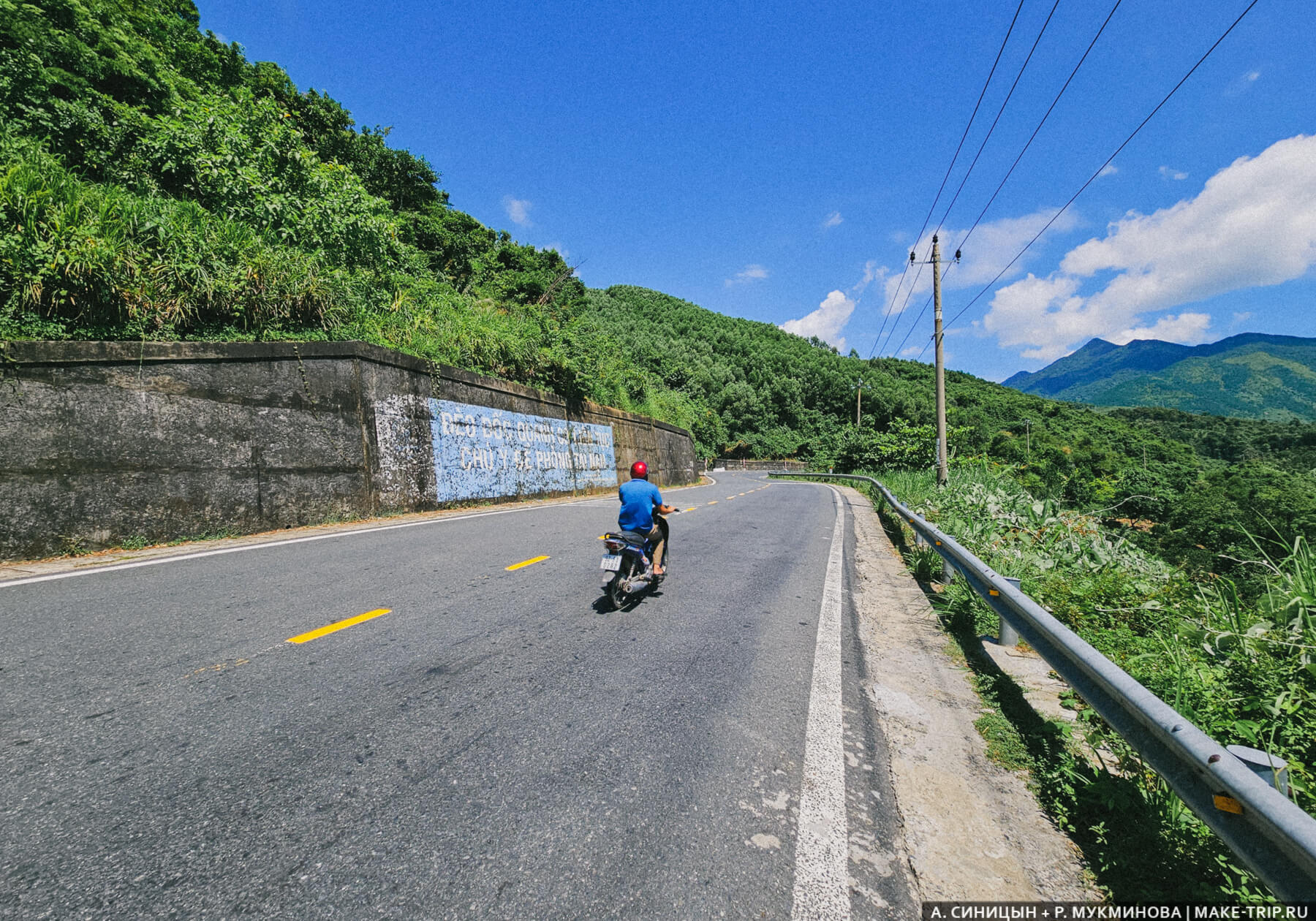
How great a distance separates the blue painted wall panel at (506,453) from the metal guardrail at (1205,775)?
12.4 m

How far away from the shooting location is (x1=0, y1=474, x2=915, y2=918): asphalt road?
186 cm

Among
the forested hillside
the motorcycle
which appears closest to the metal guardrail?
the forested hillside

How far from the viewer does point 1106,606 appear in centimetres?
484

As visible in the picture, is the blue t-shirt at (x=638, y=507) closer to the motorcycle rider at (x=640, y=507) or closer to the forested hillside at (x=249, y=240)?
the motorcycle rider at (x=640, y=507)

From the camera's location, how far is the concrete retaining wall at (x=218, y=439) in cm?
678

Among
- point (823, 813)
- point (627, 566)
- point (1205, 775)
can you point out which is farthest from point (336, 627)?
point (1205, 775)

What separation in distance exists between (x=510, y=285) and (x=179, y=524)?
989 inches

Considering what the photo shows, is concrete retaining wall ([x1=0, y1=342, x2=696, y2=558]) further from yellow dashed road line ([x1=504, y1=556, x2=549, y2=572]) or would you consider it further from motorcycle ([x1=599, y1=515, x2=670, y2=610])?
motorcycle ([x1=599, y1=515, x2=670, y2=610])

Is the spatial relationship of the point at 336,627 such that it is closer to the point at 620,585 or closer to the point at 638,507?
the point at 620,585

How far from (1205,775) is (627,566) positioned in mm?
4201

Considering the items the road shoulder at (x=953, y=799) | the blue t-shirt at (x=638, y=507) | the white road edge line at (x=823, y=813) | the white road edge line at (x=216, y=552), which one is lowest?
the road shoulder at (x=953, y=799)

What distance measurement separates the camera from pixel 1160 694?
10.3 ft

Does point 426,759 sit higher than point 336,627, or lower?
lower

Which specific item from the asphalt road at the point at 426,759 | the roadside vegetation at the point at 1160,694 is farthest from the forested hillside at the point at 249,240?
the asphalt road at the point at 426,759
